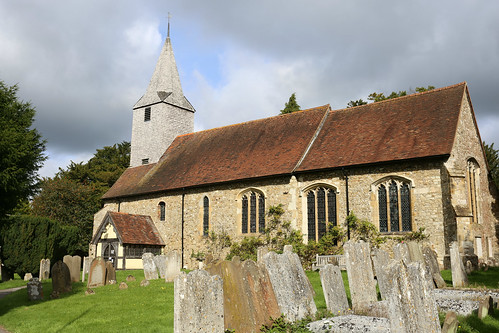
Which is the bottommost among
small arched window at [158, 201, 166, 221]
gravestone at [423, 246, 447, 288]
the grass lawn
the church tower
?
the grass lawn

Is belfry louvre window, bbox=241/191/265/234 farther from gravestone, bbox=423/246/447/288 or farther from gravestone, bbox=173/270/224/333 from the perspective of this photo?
gravestone, bbox=173/270/224/333

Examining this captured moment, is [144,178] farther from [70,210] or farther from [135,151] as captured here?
[70,210]

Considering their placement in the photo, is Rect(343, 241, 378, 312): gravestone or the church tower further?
the church tower

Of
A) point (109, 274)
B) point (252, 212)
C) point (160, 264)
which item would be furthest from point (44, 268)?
point (252, 212)

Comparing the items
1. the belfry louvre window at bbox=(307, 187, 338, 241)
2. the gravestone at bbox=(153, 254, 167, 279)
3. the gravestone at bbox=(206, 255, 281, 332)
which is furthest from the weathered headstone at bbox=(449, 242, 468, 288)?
the gravestone at bbox=(153, 254, 167, 279)

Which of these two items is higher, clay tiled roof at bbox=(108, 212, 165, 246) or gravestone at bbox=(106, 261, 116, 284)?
clay tiled roof at bbox=(108, 212, 165, 246)

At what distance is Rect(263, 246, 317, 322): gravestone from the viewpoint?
7523 mm

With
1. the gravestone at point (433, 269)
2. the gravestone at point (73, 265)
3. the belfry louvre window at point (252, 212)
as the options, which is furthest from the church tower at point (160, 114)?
the gravestone at point (433, 269)

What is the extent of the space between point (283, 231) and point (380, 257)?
11.3 metres

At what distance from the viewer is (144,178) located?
92.9 ft

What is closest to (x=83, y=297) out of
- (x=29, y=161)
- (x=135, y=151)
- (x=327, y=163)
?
(x=29, y=161)

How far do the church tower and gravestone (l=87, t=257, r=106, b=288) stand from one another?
1474cm

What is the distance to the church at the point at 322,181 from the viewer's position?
17516 millimetres

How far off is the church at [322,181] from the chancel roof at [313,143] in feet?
0.23
